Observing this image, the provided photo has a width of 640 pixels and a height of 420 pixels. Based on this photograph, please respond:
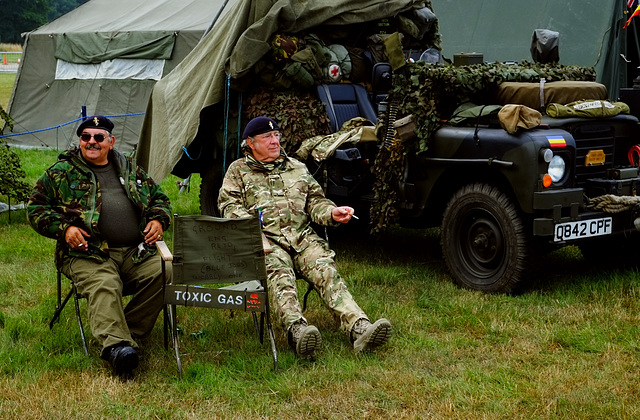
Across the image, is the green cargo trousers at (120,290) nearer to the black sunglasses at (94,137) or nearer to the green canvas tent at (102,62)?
the black sunglasses at (94,137)

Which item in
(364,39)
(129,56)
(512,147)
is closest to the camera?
(512,147)

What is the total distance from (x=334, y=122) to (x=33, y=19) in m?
51.7

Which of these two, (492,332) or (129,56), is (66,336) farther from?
(129,56)

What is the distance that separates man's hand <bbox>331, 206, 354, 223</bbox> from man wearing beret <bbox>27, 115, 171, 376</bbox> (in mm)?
1063

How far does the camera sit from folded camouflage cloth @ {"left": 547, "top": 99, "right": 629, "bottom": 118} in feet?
21.3

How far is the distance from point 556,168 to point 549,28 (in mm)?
7426

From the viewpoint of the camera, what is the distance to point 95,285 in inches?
207

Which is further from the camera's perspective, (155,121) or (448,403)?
(155,121)

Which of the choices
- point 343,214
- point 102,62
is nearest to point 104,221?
point 343,214

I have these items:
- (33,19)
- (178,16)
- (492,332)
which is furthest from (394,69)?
(33,19)

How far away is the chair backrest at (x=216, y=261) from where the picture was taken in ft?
16.7

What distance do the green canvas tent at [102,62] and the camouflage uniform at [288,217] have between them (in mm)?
9057

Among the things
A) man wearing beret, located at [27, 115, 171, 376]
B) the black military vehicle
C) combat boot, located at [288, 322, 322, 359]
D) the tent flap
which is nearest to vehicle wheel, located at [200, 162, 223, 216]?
the black military vehicle

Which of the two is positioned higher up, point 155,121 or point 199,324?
point 155,121
